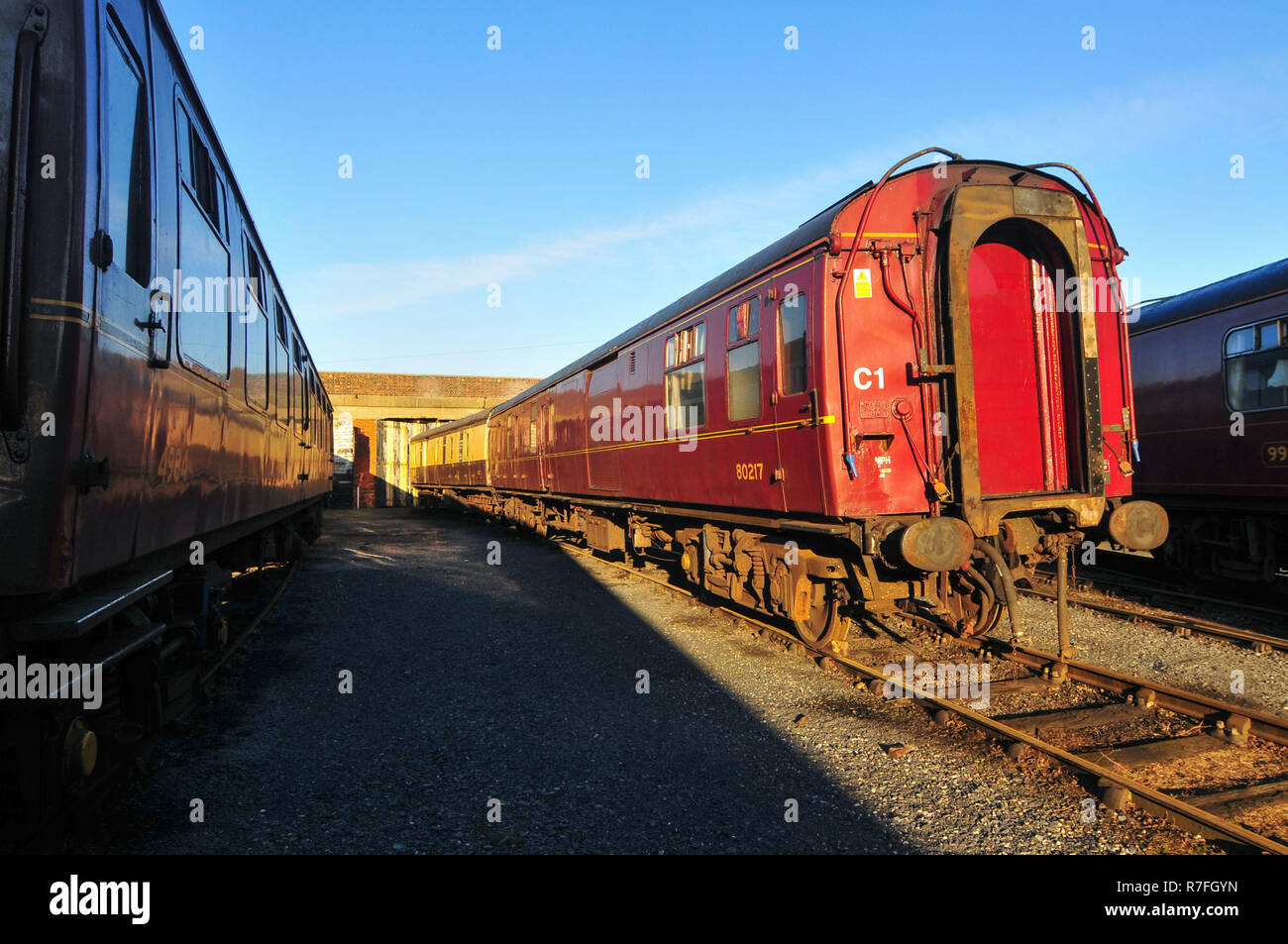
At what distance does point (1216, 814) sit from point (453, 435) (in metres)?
25.1

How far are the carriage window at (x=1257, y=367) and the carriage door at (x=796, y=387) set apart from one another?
5.67 meters

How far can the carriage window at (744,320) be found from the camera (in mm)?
6680

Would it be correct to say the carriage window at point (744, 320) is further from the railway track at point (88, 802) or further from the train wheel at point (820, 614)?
the railway track at point (88, 802)

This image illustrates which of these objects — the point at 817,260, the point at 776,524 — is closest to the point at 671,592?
the point at 776,524

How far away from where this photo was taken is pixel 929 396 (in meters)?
5.69

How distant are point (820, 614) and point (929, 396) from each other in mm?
2265

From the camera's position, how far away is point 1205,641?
21.6 ft

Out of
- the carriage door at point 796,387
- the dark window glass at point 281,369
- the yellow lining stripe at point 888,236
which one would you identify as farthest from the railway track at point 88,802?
the yellow lining stripe at point 888,236

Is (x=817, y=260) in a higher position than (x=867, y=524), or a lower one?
higher

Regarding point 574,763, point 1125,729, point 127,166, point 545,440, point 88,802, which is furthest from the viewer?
point 545,440

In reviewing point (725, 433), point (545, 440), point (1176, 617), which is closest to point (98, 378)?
point (725, 433)

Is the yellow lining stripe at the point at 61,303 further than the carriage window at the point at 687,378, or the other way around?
the carriage window at the point at 687,378

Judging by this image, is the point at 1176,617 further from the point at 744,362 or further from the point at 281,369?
the point at 281,369
